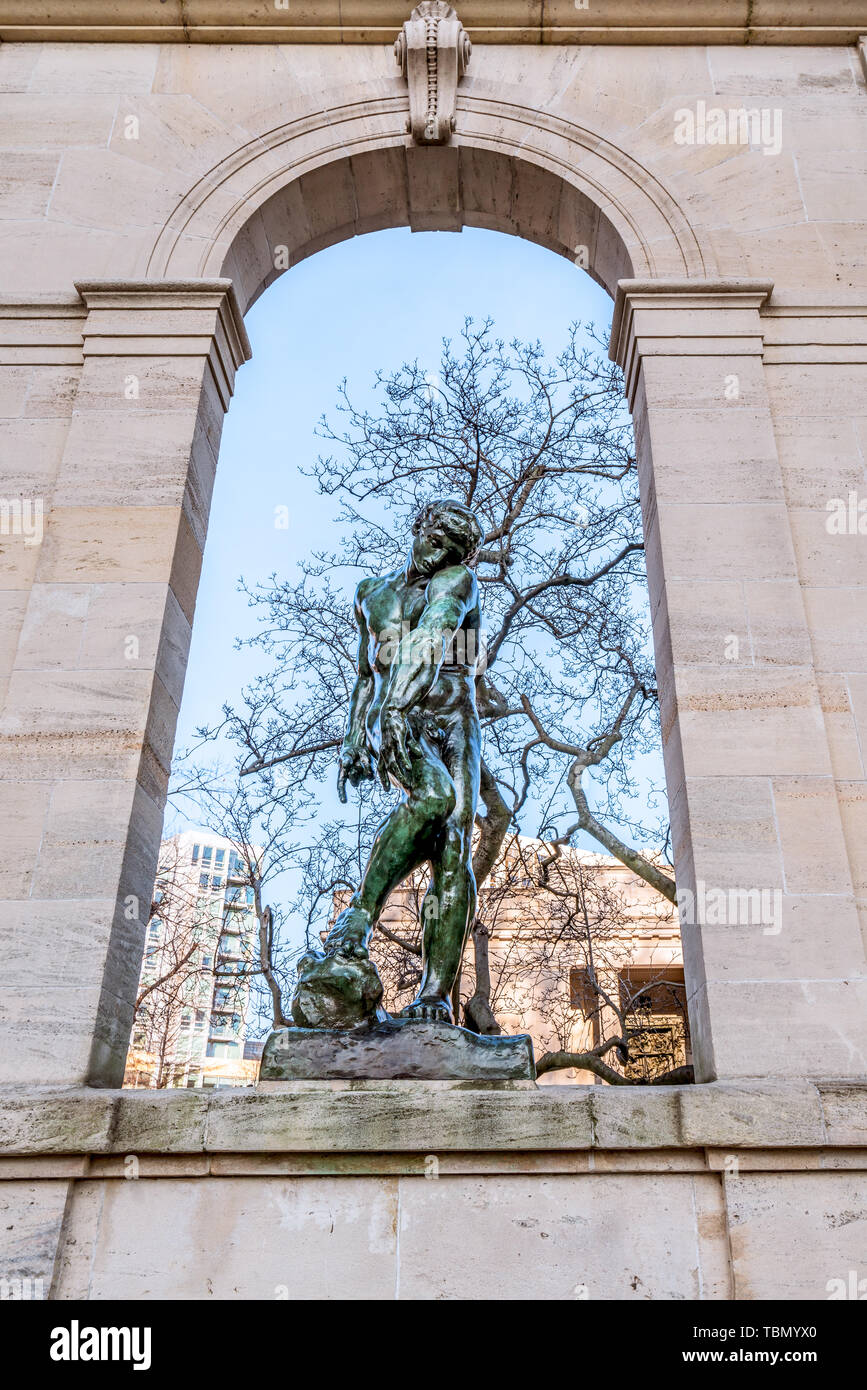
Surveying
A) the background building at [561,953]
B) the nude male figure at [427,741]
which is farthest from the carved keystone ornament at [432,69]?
the background building at [561,953]

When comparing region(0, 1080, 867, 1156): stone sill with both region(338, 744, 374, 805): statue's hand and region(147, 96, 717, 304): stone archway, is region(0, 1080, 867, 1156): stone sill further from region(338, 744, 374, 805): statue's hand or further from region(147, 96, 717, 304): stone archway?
region(147, 96, 717, 304): stone archway

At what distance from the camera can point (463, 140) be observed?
830 centimetres

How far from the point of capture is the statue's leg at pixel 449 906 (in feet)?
17.1

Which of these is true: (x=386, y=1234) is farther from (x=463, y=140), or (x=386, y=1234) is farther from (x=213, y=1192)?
(x=463, y=140)

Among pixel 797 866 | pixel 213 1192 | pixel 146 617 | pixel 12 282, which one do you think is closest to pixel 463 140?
pixel 12 282

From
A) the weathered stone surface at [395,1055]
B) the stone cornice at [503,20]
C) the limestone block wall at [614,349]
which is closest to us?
the weathered stone surface at [395,1055]

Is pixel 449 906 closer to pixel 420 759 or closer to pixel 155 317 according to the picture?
pixel 420 759

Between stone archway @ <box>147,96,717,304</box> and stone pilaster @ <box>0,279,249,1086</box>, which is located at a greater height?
stone archway @ <box>147,96,717,304</box>

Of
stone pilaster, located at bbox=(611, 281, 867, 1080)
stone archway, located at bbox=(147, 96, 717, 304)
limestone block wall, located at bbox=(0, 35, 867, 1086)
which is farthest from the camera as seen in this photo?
stone archway, located at bbox=(147, 96, 717, 304)

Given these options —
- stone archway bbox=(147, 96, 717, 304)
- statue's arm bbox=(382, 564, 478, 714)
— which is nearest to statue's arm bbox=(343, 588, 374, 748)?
statue's arm bbox=(382, 564, 478, 714)

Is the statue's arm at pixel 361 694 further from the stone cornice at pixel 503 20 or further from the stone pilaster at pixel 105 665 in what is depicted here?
the stone cornice at pixel 503 20

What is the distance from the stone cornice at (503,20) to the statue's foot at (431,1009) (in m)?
7.79

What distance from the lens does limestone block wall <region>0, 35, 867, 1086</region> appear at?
5668 mm
